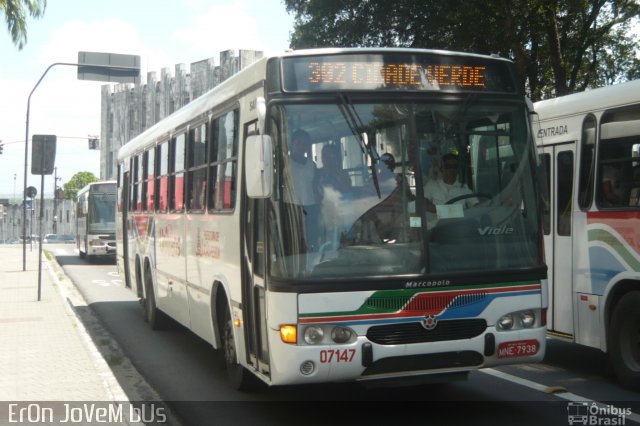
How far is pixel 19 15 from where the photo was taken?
12516mm

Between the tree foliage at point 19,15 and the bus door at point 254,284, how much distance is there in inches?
262

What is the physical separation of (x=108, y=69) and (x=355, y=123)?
32976mm

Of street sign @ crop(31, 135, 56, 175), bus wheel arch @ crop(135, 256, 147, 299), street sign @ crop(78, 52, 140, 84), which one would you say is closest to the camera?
bus wheel arch @ crop(135, 256, 147, 299)

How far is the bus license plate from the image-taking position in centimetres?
671

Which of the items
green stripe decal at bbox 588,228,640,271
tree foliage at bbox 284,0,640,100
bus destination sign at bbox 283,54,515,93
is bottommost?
green stripe decal at bbox 588,228,640,271

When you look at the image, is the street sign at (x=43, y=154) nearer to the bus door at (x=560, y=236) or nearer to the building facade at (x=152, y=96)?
the bus door at (x=560, y=236)

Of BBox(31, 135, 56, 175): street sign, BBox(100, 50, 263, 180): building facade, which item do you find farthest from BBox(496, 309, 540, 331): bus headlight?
BBox(100, 50, 263, 180): building facade

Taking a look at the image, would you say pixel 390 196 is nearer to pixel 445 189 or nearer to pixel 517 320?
pixel 445 189

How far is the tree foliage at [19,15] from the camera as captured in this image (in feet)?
40.7

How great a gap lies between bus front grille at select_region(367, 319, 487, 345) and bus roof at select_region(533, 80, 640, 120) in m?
3.09

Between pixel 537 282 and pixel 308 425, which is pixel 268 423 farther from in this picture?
pixel 537 282

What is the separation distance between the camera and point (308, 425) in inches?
278

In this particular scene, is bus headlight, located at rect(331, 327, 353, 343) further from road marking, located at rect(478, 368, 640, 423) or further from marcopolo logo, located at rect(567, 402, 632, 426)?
road marking, located at rect(478, 368, 640, 423)

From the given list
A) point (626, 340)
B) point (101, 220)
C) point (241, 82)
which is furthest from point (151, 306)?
point (101, 220)
